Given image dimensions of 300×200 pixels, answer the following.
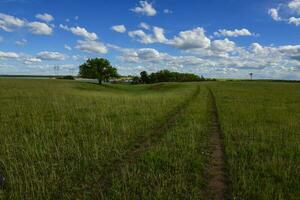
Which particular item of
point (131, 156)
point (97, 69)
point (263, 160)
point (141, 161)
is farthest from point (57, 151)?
point (97, 69)

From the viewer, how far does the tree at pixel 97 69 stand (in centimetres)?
8944

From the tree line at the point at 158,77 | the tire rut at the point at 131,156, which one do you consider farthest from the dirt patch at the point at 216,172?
the tree line at the point at 158,77

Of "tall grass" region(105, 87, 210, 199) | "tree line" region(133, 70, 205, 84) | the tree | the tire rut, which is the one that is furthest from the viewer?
"tree line" region(133, 70, 205, 84)

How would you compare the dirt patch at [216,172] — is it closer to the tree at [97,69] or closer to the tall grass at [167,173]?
the tall grass at [167,173]

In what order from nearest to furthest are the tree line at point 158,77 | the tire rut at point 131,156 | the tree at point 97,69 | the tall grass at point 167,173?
the tall grass at point 167,173 < the tire rut at point 131,156 < the tree at point 97,69 < the tree line at point 158,77

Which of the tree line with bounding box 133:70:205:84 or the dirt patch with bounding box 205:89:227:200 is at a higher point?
the tree line with bounding box 133:70:205:84

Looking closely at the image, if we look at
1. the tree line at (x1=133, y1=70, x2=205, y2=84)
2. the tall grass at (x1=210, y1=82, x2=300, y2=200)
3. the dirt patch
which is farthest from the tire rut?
the tree line at (x1=133, y1=70, x2=205, y2=84)

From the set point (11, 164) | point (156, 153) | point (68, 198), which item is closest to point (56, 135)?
point (11, 164)

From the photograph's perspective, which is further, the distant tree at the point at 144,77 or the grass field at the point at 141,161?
the distant tree at the point at 144,77

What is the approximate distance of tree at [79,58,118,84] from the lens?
89438 mm

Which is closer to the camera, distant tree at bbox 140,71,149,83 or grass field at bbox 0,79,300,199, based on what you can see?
grass field at bbox 0,79,300,199

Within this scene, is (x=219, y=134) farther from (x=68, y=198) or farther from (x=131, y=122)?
(x=68, y=198)

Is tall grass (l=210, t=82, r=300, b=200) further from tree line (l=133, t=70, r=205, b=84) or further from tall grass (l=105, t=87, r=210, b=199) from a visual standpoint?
tree line (l=133, t=70, r=205, b=84)

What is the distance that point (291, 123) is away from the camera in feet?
45.3
